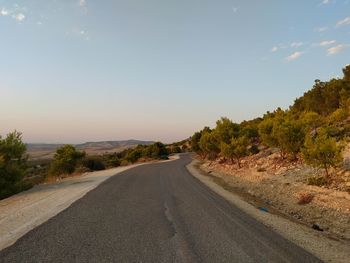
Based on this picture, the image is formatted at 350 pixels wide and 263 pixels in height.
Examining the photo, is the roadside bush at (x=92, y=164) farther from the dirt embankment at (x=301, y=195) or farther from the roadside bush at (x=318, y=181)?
the roadside bush at (x=318, y=181)

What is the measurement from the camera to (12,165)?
21766 mm

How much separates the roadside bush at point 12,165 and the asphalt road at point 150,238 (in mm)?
9647

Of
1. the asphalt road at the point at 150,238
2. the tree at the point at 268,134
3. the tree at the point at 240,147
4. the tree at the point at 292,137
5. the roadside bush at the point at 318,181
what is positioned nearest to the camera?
the asphalt road at the point at 150,238

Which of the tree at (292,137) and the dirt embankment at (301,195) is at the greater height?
the tree at (292,137)

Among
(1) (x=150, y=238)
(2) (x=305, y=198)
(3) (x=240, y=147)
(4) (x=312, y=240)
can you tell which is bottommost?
(2) (x=305, y=198)

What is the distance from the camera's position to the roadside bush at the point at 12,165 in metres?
21.0

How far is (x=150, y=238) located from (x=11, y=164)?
16.5 metres

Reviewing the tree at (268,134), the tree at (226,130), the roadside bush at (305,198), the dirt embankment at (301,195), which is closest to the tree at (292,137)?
the dirt embankment at (301,195)

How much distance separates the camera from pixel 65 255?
23.4ft

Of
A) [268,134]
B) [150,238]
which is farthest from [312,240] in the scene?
[268,134]

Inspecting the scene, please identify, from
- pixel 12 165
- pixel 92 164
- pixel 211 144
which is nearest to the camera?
pixel 12 165

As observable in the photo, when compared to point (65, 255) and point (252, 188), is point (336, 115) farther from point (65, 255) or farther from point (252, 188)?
point (65, 255)

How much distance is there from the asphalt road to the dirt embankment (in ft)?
9.70

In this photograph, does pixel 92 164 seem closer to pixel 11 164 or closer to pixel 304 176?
pixel 11 164
